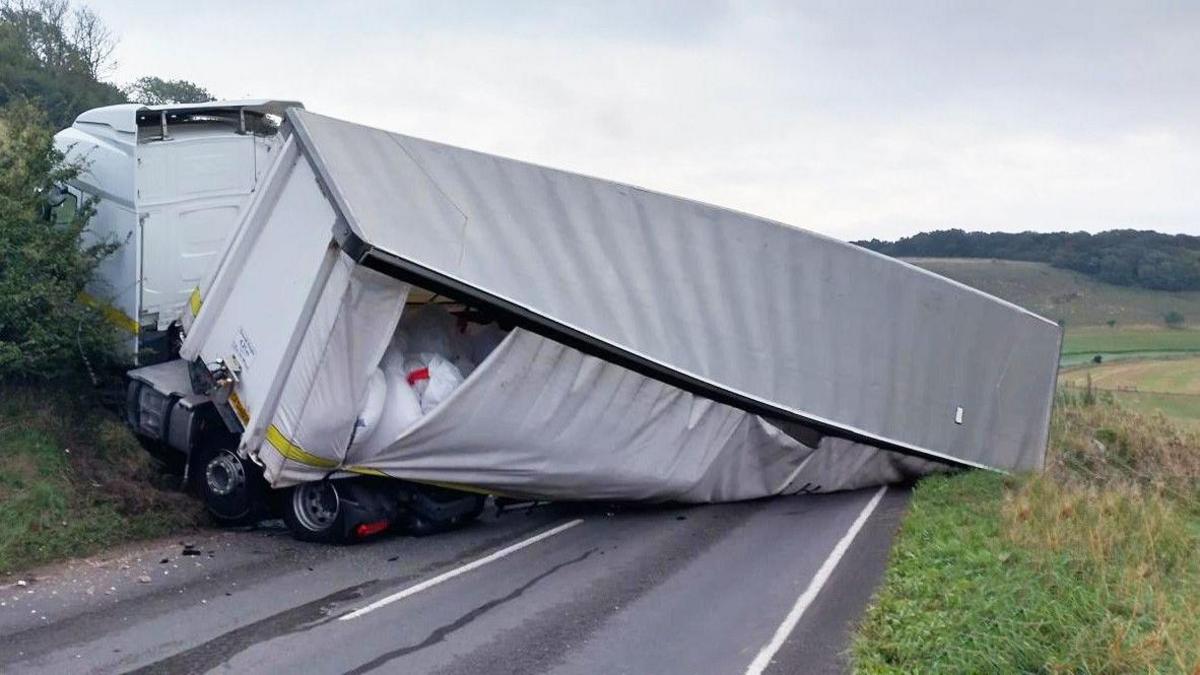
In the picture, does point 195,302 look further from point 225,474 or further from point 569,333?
point 569,333

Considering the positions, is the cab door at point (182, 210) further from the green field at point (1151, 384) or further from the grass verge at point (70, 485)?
the green field at point (1151, 384)

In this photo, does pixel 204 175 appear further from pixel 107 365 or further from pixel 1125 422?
pixel 1125 422

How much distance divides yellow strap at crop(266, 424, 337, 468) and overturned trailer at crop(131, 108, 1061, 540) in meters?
0.02

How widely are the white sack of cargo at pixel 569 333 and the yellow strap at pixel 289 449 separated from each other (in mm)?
21

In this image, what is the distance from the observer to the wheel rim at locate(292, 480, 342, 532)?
973 cm

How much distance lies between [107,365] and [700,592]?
6.24 m

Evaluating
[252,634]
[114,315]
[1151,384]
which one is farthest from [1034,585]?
[1151,384]

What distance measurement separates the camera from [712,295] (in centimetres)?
1143

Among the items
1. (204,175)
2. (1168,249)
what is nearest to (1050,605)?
(204,175)

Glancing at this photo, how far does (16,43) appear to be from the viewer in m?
28.2

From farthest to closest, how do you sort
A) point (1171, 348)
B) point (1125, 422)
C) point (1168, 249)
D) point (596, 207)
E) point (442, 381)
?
1. point (1168, 249)
2. point (1171, 348)
3. point (1125, 422)
4. point (596, 207)
5. point (442, 381)

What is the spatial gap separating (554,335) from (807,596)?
9.87 feet

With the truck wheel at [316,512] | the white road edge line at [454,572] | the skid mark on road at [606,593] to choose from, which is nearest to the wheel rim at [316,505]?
the truck wheel at [316,512]

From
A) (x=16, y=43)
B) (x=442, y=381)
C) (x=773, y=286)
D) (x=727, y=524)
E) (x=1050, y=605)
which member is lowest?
(x=727, y=524)
